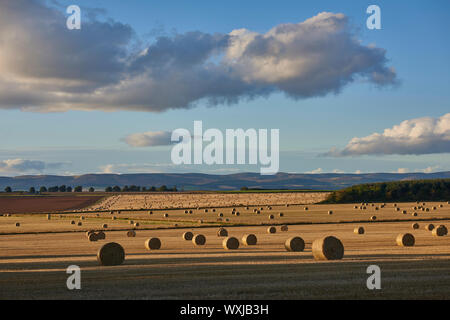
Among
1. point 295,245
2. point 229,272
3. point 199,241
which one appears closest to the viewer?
point 229,272

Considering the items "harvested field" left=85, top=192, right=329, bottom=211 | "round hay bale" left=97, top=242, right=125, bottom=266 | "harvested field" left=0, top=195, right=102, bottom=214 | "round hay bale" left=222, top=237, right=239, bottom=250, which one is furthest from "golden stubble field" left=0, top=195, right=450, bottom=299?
"harvested field" left=85, top=192, right=329, bottom=211

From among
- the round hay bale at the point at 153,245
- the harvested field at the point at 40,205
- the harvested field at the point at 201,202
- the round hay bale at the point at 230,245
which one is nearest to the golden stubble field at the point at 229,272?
the round hay bale at the point at 153,245

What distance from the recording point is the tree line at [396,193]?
400ft

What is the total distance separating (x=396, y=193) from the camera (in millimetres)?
124188

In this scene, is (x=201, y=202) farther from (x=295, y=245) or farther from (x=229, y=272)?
(x=229, y=272)

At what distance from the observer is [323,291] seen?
19.0 m

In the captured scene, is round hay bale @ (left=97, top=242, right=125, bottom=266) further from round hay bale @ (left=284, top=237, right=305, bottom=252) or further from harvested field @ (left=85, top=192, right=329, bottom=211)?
harvested field @ (left=85, top=192, right=329, bottom=211)

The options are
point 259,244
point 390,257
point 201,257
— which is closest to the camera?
point 390,257

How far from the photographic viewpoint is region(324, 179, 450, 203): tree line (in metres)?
122

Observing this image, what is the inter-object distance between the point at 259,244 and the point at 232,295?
21575mm

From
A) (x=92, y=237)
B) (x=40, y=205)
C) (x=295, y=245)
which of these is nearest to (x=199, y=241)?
(x=295, y=245)

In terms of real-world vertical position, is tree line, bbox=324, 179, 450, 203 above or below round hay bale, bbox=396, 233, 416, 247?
above
